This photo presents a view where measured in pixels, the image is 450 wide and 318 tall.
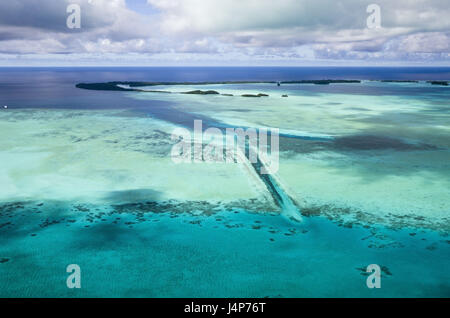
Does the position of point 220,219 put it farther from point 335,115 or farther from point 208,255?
point 335,115

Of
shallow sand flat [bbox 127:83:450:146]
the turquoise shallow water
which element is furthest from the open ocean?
shallow sand flat [bbox 127:83:450:146]

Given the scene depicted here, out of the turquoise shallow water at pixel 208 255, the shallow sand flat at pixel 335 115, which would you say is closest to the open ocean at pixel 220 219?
the turquoise shallow water at pixel 208 255

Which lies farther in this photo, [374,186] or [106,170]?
[106,170]

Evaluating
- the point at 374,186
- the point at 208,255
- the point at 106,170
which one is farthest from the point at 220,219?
the point at 106,170

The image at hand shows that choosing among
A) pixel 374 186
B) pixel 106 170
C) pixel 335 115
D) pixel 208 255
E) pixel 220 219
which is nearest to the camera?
pixel 208 255

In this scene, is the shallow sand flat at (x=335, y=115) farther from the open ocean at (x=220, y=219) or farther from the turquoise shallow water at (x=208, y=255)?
the turquoise shallow water at (x=208, y=255)

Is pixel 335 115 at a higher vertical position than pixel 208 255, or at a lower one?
higher
